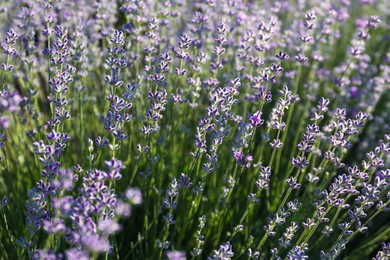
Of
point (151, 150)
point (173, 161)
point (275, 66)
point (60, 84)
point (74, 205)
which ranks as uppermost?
point (275, 66)

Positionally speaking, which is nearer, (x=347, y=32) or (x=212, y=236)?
(x=212, y=236)

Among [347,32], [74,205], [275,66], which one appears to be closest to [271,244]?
[275,66]

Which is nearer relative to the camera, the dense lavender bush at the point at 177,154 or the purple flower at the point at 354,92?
the dense lavender bush at the point at 177,154

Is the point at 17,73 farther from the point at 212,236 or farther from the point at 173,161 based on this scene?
the point at 212,236

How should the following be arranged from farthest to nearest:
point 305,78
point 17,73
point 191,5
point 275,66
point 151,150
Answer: point 191,5 < point 305,78 < point 17,73 < point 151,150 < point 275,66

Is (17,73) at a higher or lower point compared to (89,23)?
lower

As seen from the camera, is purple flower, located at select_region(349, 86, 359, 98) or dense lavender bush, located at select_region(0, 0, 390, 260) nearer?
dense lavender bush, located at select_region(0, 0, 390, 260)

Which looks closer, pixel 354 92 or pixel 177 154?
pixel 177 154

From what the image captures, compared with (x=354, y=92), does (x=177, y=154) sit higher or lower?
lower
